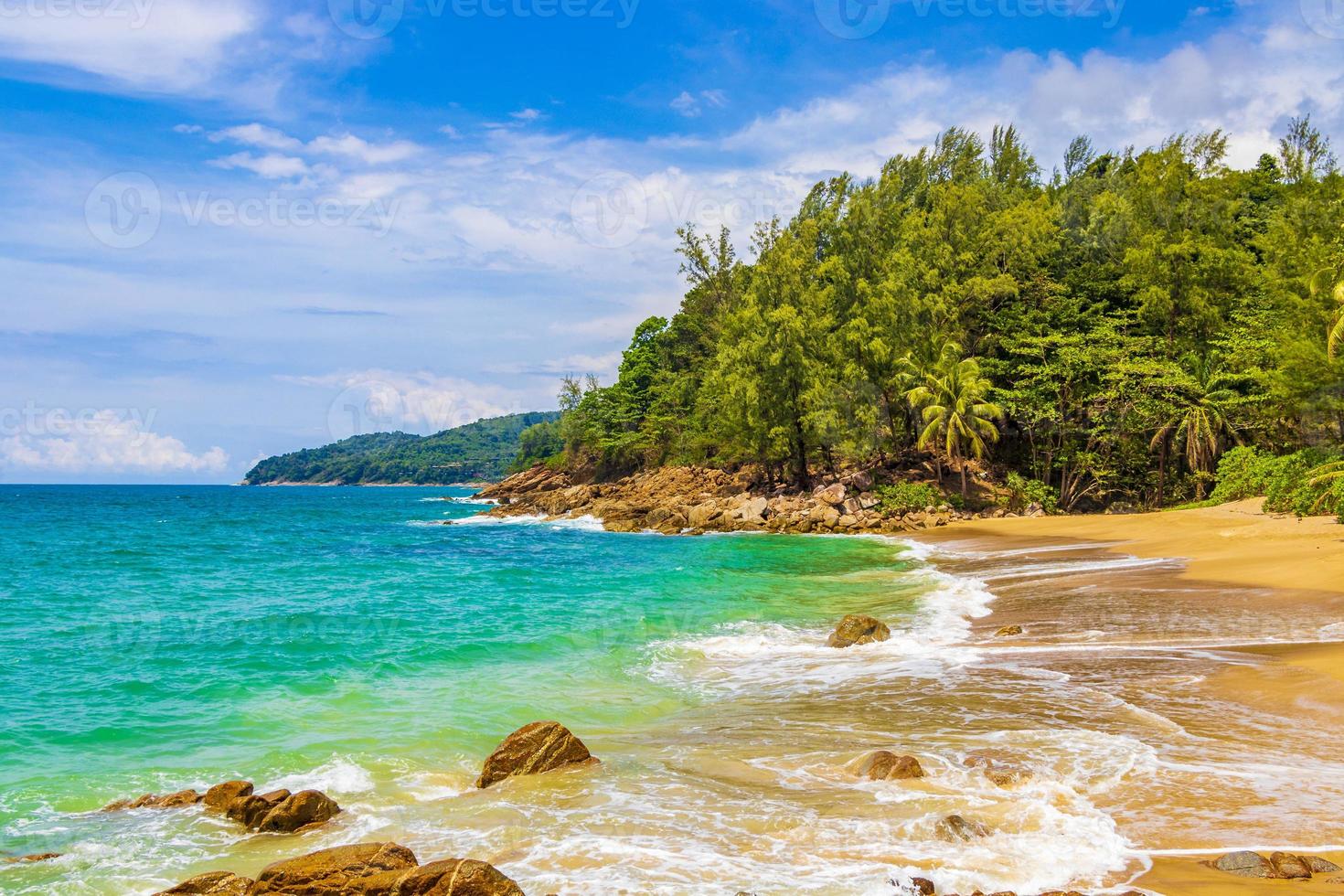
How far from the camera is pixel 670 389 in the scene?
72.1 m

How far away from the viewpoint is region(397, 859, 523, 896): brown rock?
5586 mm

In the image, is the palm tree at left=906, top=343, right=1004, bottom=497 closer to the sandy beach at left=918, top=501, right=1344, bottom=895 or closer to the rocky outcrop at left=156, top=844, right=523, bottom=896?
the sandy beach at left=918, top=501, right=1344, bottom=895

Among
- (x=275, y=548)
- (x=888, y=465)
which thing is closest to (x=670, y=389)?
(x=888, y=465)

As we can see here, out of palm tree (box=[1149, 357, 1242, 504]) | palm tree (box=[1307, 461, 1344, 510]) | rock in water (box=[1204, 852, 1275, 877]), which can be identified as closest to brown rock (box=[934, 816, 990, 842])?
rock in water (box=[1204, 852, 1275, 877])

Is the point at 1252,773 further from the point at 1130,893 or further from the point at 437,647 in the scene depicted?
the point at 437,647

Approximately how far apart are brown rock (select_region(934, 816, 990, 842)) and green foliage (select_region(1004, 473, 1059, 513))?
130 feet

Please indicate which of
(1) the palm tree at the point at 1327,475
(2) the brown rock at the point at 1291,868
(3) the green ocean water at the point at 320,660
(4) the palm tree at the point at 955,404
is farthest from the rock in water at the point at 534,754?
(4) the palm tree at the point at 955,404

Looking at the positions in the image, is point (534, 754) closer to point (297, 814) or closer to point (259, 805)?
point (297, 814)

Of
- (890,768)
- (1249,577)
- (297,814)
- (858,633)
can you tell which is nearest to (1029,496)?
(1249,577)

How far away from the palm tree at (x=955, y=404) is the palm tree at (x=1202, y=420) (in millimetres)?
8037

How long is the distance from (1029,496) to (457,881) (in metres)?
42.8

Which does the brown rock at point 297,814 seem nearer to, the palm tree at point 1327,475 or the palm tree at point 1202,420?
the palm tree at point 1327,475

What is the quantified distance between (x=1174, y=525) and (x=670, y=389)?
4712cm

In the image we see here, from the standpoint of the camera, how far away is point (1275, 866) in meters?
5.44
